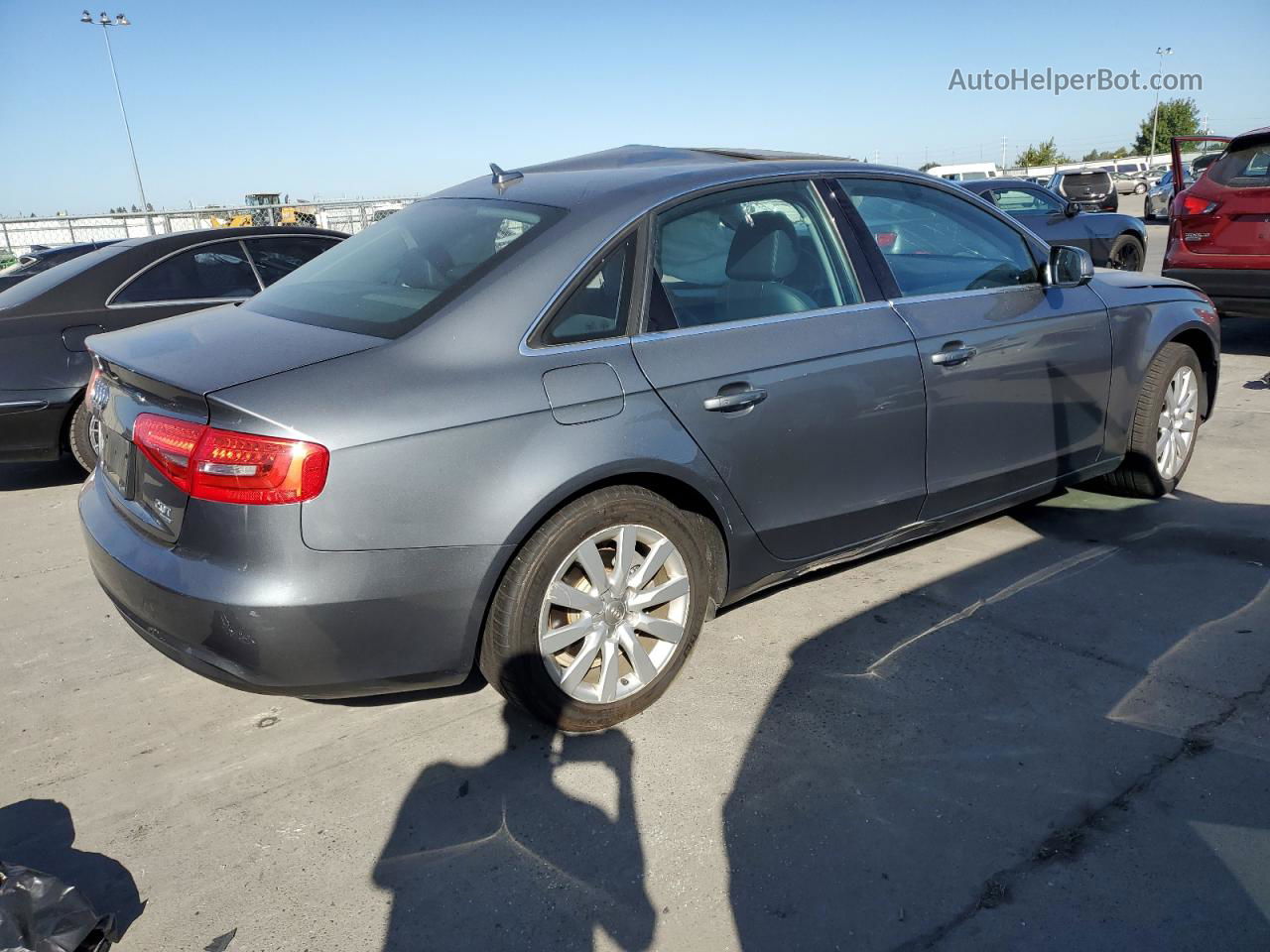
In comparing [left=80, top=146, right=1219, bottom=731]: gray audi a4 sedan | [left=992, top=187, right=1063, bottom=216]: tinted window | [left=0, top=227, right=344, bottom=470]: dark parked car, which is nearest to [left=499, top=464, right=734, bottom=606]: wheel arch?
[left=80, top=146, right=1219, bottom=731]: gray audi a4 sedan

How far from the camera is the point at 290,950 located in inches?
88.6

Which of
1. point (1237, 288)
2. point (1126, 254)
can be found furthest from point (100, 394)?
point (1126, 254)

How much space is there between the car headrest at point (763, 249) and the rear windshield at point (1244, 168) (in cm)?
583

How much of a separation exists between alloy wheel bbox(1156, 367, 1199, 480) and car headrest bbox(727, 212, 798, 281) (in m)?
2.28

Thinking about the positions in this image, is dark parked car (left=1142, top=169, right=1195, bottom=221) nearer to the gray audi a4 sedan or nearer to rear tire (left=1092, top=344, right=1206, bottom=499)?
rear tire (left=1092, top=344, right=1206, bottom=499)

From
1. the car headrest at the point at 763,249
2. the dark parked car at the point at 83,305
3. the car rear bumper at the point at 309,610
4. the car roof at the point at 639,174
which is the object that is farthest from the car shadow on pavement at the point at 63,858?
the dark parked car at the point at 83,305

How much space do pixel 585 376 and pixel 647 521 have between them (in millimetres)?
466

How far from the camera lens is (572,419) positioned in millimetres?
2779

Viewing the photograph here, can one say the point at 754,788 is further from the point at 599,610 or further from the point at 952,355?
the point at 952,355

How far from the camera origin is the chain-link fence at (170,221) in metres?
17.9

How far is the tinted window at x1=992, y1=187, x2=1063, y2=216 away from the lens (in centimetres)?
1245

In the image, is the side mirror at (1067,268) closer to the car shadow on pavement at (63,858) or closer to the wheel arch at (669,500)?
the wheel arch at (669,500)

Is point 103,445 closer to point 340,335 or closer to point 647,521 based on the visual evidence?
point 340,335

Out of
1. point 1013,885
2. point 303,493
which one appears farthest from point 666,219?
point 1013,885
